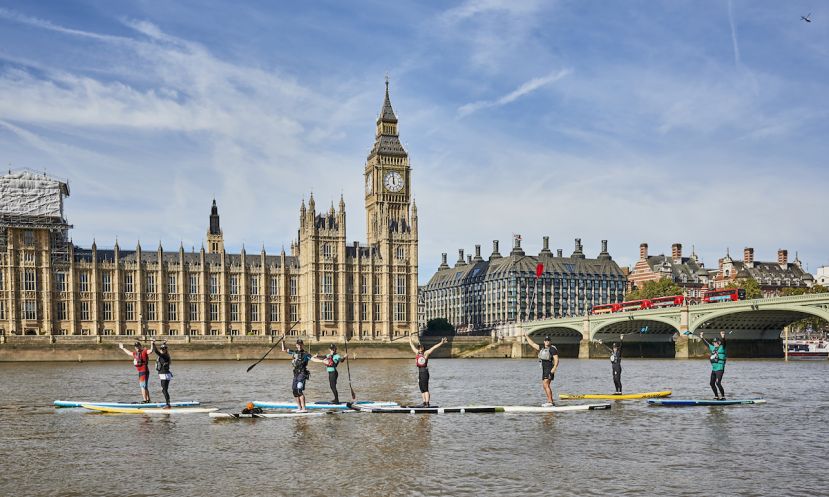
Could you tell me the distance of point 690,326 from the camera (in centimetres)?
9938

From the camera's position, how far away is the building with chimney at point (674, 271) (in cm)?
18662

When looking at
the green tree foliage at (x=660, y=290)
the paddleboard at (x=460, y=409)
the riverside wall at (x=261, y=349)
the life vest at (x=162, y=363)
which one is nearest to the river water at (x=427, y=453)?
the paddleboard at (x=460, y=409)

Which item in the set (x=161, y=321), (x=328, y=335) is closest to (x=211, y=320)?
(x=161, y=321)

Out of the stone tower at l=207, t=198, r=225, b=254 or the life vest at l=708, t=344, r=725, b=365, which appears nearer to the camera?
the life vest at l=708, t=344, r=725, b=365

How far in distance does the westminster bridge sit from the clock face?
103ft

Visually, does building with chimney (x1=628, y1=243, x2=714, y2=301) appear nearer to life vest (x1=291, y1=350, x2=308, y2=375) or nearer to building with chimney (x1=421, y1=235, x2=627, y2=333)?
building with chimney (x1=421, y1=235, x2=627, y2=333)

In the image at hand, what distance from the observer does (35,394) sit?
44.7m

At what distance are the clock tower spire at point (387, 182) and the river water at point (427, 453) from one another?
110381mm

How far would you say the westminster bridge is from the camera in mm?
87688

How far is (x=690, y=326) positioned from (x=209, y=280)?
69041 mm

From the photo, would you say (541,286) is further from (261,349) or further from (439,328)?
(261,349)

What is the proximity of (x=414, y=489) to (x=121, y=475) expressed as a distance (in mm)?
6579

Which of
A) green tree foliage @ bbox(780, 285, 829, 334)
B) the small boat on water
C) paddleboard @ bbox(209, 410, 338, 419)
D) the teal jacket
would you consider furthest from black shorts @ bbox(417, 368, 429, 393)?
green tree foliage @ bbox(780, 285, 829, 334)

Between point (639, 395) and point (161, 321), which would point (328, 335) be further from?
point (639, 395)
